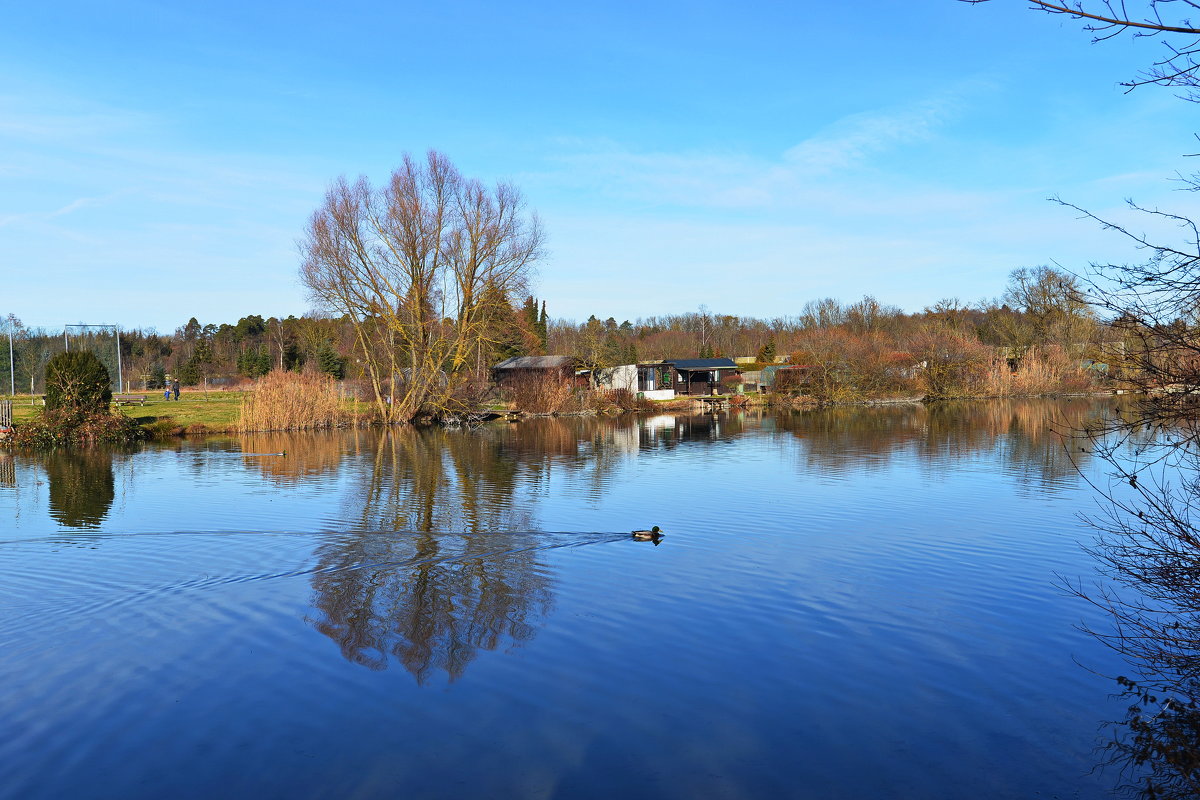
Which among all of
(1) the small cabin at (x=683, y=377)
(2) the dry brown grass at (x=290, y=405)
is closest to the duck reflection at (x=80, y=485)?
(2) the dry brown grass at (x=290, y=405)

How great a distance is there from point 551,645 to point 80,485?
53.5 ft

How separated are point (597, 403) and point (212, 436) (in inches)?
869

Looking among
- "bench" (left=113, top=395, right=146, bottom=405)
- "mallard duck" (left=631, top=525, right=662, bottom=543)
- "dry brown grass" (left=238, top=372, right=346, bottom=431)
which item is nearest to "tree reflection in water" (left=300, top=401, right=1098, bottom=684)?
"mallard duck" (left=631, top=525, right=662, bottom=543)

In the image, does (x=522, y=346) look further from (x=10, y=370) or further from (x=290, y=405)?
(x=10, y=370)

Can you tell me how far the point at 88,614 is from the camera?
381 inches

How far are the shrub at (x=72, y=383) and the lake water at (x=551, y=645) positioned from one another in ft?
45.1

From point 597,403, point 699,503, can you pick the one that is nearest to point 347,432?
point 597,403

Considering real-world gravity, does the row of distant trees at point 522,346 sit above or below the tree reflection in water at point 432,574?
A: above

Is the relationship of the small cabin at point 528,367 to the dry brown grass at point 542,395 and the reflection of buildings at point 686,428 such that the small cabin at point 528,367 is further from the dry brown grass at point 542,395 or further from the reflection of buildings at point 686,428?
the reflection of buildings at point 686,428

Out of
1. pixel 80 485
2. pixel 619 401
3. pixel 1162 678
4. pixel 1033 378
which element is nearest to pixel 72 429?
pixel 80 485

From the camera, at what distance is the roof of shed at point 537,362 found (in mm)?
57906

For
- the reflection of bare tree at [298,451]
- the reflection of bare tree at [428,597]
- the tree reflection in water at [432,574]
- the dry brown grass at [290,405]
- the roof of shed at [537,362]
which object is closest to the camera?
the reflection of bare tree at [428,597]

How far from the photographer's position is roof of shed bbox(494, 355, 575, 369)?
190 feet

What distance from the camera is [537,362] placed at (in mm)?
59281
